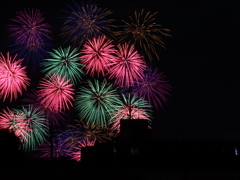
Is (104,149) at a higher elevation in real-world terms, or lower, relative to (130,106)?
lower

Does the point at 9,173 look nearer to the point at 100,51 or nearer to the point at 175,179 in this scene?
the point at 175,179

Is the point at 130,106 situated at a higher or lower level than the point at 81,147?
higher

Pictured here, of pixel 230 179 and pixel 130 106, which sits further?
pixel 130 106

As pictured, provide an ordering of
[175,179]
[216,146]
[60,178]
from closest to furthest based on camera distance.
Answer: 1. [60,178]
2. [175,179]
3. [216,146]

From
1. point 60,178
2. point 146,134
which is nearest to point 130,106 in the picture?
point 146,134

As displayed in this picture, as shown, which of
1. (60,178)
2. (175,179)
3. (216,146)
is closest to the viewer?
(60,178)

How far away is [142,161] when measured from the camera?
43.5 m

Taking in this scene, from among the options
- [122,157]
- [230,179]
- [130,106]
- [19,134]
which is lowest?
[230,179]

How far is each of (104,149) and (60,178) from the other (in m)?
19.0

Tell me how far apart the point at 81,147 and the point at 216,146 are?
15410 millimetres

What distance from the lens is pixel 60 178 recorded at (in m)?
24.9

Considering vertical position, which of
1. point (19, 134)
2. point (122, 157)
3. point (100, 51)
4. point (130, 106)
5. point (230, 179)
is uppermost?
point (100, 51)

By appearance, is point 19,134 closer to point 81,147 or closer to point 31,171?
point 81,147

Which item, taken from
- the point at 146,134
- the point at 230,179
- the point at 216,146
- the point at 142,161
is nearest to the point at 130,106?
the point at 146,134
